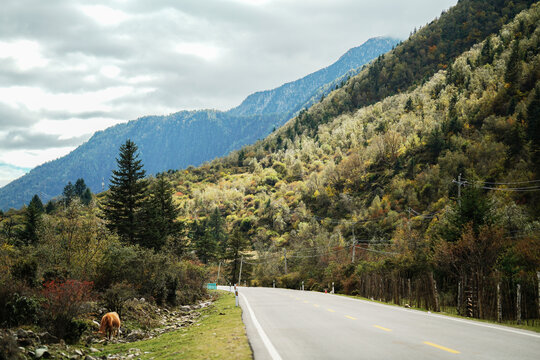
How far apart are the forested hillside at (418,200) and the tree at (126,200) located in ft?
82.0

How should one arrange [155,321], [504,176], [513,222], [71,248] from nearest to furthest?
[155,321]
[71,248]
[513,222]
[504,176]

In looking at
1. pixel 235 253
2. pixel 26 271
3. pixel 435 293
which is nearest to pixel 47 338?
pixel 26 271

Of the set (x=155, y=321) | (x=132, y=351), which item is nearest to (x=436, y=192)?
(x=155, y=321)

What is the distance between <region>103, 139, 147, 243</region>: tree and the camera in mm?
44312

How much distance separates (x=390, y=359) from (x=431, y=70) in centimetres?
20632

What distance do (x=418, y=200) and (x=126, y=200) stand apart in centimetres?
6439

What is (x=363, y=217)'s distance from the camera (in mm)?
96062

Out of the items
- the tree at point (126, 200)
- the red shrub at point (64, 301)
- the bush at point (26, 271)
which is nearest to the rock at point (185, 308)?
the bush at point (26, 271)

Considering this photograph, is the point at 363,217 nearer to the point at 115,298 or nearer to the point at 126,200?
the point at 126,200

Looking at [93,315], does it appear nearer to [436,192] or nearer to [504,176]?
[504,176]

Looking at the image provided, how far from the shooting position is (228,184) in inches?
6949

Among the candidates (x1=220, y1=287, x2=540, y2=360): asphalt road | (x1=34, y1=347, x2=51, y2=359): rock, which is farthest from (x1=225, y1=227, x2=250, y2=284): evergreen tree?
(x1=34, y1=347, x2=51, y2=359): rock

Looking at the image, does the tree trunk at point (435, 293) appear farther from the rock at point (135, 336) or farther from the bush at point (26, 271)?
the bush at point (26, 271)

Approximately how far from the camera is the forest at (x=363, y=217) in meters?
18.0
